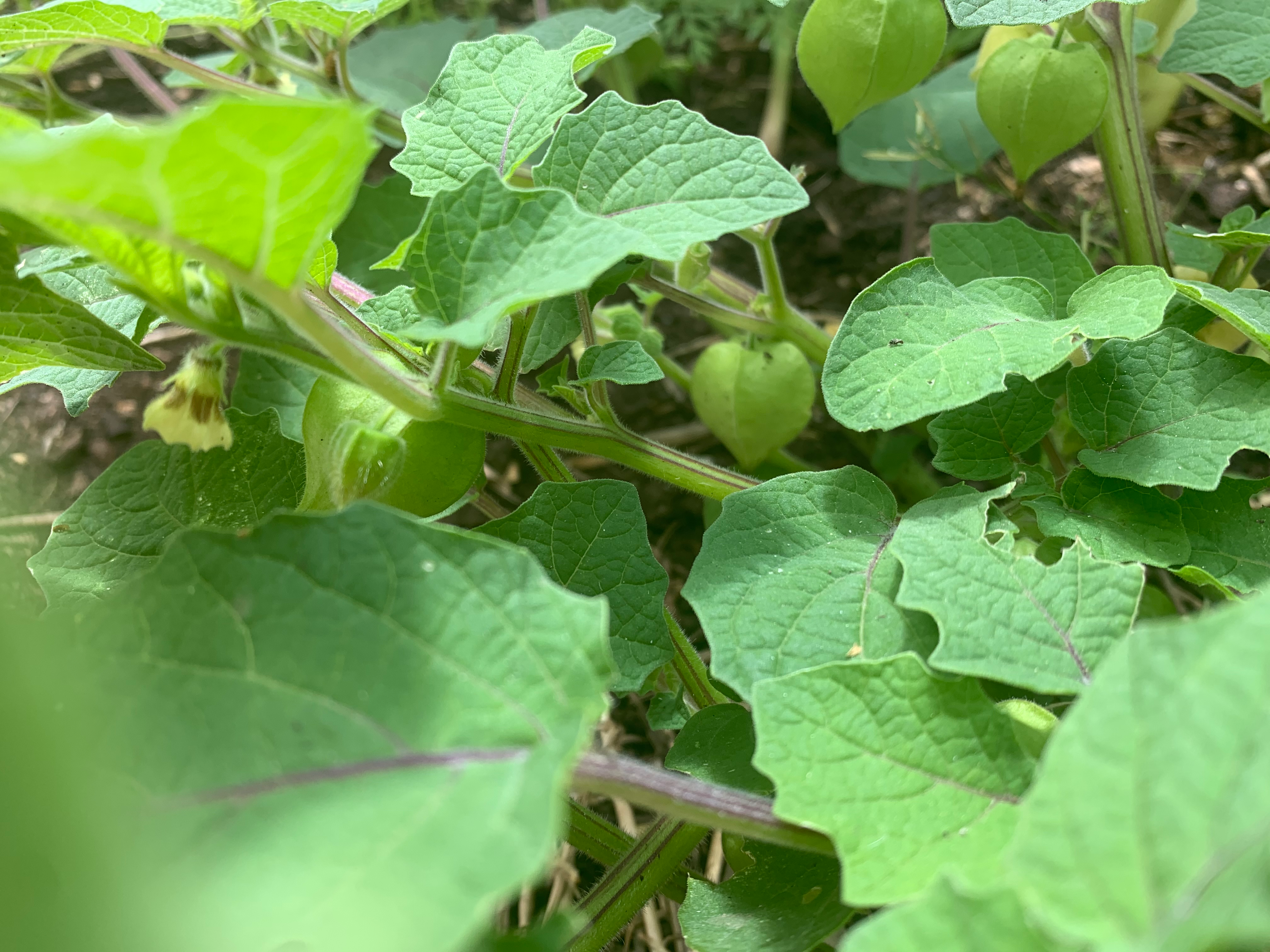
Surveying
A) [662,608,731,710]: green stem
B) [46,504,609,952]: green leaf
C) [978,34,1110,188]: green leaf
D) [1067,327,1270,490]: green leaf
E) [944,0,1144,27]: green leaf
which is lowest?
[662,608,731,710]: green stem

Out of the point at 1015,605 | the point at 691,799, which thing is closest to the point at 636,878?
the point at 691,799

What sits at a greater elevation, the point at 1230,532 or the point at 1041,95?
the point at 1041,95

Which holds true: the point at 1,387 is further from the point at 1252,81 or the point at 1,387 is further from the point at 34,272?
the point at 1252,81

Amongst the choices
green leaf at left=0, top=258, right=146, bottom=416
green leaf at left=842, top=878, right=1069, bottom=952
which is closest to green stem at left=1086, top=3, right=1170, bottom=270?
green leaf at left=842, top=878, right=1069, bottom=952

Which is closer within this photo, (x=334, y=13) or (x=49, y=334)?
(x=49, y=334)

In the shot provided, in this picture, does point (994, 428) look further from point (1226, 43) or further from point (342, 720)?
point (342, 720)

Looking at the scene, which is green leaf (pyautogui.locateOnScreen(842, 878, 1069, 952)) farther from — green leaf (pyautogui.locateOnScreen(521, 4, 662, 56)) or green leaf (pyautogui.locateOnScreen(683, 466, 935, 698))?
green leaf (pyautogui.locateOnScreen(521, 4, 662, 56))

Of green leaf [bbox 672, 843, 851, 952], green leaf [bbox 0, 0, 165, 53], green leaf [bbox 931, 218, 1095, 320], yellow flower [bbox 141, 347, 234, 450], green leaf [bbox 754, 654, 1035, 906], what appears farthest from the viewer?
green leaf [bbox 931, 218, 1095, 320]
